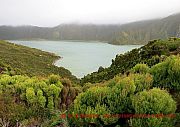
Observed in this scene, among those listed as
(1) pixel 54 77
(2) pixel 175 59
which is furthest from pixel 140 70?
(1) pixel 54 77

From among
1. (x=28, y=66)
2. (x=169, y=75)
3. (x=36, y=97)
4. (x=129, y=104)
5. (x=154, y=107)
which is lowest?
(x=28, y=66)

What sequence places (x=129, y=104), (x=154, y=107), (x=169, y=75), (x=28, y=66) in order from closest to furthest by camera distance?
(x=154, y=107) → (x=129, y=104) → (x=169, y=75) → (x=28, y=66)

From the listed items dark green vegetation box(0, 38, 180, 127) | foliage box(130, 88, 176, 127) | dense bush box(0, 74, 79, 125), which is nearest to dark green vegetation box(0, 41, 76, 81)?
dense bush box(0, 74, 79, 125)

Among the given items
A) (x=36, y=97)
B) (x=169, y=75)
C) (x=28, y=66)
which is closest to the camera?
(x=169, y=75)

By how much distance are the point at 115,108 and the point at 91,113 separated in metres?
0.57

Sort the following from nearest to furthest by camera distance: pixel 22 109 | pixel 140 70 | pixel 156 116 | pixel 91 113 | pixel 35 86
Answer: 1. pixel 156 116
2. pixel 91 113
3. pixel 140 70
4. pixel 22 109
5. pixel 35 86

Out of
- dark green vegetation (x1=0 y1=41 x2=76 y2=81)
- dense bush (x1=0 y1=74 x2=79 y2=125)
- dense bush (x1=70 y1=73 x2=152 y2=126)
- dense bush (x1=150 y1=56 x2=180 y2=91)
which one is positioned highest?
dense bush (x1=150 y1=56 x2=180 y2=91)

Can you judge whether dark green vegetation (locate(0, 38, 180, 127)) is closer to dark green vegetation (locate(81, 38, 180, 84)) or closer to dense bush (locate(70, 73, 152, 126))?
dense bush (locate(70, 73, 152, 126))

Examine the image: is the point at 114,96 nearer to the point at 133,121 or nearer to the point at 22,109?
the point at 133,121

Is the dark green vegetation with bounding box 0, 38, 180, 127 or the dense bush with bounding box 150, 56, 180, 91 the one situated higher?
the dense bush with bounding box 150, 56, 180, 91

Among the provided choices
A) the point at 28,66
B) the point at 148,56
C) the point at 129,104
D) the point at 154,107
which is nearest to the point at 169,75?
the point at 129,104

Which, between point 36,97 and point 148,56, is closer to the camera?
point 36,97

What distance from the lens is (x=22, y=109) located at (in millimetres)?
9727

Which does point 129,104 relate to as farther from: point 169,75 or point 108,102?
point 169,75
